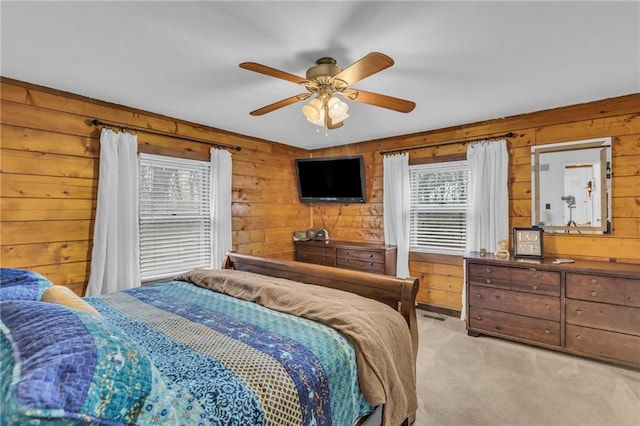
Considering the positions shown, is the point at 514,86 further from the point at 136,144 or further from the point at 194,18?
the point at 136,144

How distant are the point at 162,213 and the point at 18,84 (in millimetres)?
1505

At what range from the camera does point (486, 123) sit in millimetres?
3572

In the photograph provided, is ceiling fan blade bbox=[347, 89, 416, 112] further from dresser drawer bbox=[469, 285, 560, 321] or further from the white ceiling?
dresser drawer bbox=[469, 285, 560, 321]

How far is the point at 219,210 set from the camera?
3.71m

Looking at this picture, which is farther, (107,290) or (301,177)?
(301,177)

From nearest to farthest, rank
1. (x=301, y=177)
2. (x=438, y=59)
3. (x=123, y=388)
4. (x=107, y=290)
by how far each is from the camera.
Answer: (x=123, y=388) → (x=438, y=59) → (x=107, y=290) → (x=301, y=177)

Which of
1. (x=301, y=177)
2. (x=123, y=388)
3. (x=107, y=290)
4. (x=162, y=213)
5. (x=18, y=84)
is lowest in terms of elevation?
(x=107, y=290)

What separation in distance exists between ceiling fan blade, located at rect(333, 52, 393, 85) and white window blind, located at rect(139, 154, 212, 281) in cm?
233

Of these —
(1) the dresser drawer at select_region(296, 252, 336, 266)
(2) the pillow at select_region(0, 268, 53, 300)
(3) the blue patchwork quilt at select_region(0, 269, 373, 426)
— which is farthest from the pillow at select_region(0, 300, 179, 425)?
(1) the dresser drawer at select_region(296, 252, 336, 266)

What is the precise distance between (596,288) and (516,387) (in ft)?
3.66

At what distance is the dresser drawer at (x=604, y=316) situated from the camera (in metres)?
2.46

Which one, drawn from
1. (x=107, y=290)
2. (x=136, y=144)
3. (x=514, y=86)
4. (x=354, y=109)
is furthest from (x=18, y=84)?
(x=514, y=86)

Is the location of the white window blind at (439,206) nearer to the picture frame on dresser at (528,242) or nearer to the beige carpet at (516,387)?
the picture frame on dresser at (528,242)

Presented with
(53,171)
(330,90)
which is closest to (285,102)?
(330,90)
